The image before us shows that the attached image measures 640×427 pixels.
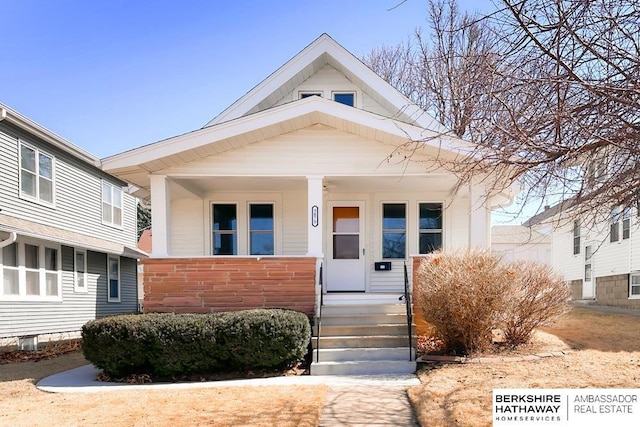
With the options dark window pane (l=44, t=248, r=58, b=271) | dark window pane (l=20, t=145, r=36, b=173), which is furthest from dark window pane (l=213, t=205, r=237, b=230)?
dark window pane (l=44, t=248, r=58, b=271)

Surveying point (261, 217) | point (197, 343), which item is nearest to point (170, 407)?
point (197, 343)

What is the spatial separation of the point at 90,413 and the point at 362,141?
677 cm

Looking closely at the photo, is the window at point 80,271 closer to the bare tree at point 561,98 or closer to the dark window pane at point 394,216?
the dark window pane at point 394,216

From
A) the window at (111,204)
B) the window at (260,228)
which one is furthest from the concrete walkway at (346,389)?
the window at (111,204)

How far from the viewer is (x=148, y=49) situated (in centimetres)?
1064

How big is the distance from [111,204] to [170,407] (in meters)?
14.1

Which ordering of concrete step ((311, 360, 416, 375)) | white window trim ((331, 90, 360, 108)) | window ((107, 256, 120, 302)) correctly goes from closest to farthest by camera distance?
concrete step ((311, 360, 416, 375))
white window trim ((331, 90, 360, 108))
window ((107, 256, 120, 302))

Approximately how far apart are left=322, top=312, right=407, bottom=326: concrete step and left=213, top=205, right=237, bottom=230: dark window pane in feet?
13.6

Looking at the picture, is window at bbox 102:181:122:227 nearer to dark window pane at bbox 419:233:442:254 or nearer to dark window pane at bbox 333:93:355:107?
dark window pane at bbox 333:93:355:107

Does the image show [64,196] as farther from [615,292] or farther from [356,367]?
[615,292]

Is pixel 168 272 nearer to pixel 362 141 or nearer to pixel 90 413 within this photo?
pixel 90 413

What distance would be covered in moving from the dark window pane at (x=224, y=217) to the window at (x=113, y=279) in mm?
8177

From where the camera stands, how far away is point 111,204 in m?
18.0

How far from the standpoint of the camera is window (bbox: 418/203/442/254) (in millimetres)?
11711
